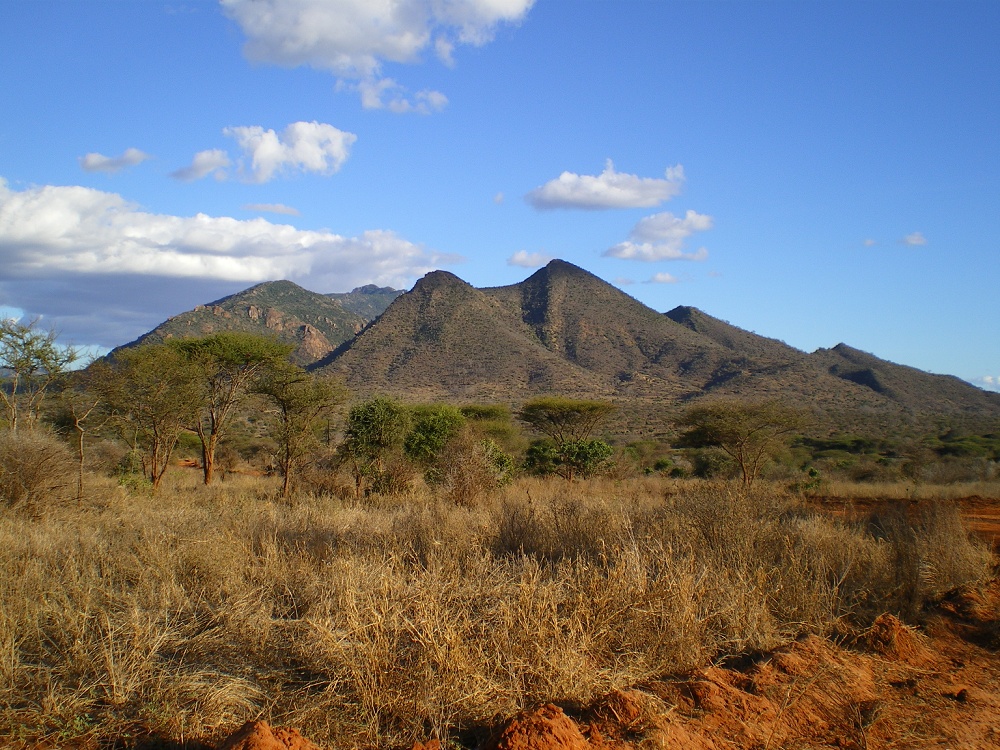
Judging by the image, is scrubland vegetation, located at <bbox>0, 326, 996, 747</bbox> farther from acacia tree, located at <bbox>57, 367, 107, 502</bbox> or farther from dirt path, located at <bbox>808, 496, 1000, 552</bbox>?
acacia tree, located at <bbox>57, 367, 107, 502</bbox>

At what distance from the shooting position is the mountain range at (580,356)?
194 feet

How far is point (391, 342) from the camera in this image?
7000 centimetres

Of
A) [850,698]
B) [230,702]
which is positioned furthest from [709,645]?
[230,702]

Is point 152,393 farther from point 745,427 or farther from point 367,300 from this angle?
point 367,300

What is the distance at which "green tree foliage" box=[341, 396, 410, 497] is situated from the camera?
2212cm

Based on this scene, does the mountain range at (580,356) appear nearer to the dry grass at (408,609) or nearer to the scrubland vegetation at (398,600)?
the scrubland vegetation at (398,600)

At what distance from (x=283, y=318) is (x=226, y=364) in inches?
2554

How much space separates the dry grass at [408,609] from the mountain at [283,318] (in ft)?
206

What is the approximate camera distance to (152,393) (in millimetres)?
20062

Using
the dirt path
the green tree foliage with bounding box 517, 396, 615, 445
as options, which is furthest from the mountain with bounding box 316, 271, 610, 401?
the dirt path

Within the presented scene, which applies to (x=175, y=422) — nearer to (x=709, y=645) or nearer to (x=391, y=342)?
(x=709, y=645)

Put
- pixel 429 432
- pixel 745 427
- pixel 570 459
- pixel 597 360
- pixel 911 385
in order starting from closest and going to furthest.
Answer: pixel 745 427 < pixel 570 459 < pixel 429 432 < pixel 911 385 < pixel 597 360

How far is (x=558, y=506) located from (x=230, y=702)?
5.94 m

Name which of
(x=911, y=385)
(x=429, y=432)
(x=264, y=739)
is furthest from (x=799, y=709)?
(x=911, y=385)
